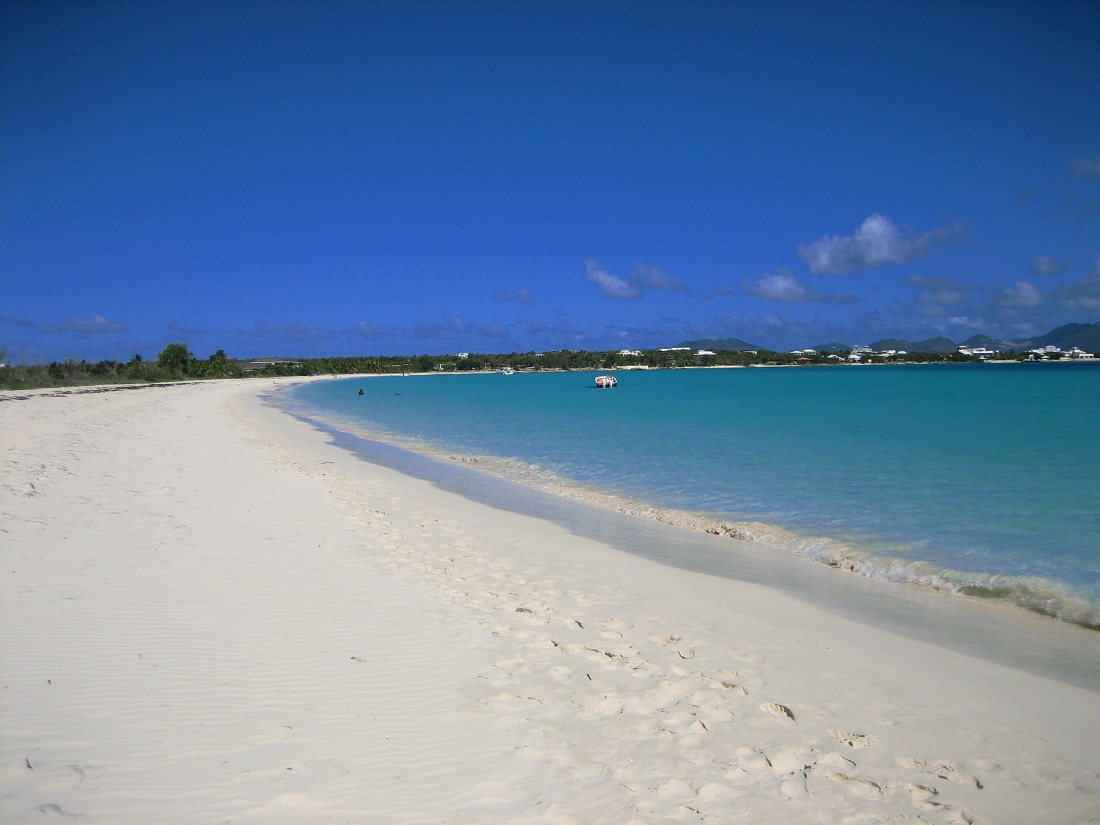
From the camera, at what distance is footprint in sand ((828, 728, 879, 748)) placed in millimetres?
3737

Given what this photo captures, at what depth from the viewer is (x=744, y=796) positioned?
126 inches

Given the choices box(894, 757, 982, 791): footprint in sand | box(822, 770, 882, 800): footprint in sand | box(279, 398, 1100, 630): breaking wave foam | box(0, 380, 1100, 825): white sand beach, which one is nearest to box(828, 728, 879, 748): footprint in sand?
box(0, 380, 1100, 825): white sand beach

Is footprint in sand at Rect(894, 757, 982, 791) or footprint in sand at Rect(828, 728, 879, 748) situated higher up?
footprint in sand at Rect(828, 728, 879, 748)

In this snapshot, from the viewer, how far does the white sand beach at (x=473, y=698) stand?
313 centimetres

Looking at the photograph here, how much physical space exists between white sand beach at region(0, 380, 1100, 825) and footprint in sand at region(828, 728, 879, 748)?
0.08 feet

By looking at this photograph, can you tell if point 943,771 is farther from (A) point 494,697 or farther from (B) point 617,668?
(A) point 494,697

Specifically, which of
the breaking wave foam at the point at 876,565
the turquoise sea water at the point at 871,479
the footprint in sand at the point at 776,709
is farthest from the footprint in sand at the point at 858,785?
the turquoise sea water at the point at 871,479

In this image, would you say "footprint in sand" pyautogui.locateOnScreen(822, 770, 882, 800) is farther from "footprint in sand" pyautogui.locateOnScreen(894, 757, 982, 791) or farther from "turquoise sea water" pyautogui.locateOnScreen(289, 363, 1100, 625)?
"turquoise sea water" pyautogui.locateOnScreen(289, 363, 1100, 625)

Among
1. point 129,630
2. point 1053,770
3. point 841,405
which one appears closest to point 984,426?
point 841,405

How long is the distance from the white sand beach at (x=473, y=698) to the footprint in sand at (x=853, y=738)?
25 millimetres

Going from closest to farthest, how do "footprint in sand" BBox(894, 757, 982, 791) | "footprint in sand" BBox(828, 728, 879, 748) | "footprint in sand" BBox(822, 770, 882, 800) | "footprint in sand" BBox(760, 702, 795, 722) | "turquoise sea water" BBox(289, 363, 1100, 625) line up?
"footprint in sand" BBox(822, 770, 882, 800) < "footprint in sand" BBox(894, 757, 982, 791) < "footprint in sand" BBox(828, 728, 879, 748) < "footprint in sand" BBox(760, 702, 795, 722) < "turquoise sea water" BBox(289, 363, 1100, 625)

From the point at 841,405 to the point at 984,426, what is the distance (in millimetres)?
14223

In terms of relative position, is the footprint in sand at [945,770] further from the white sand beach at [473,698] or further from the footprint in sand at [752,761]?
the footprint in sand at [752,761]

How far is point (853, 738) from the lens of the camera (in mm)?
3803
